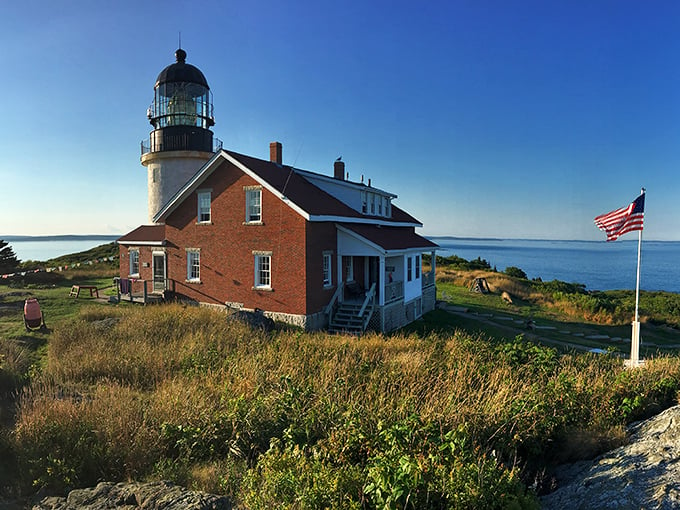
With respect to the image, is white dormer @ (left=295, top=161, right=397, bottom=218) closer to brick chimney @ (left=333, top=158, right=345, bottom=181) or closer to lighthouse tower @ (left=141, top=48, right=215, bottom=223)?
brick chimney @ (left=333, top=158, right=345, bottom=181)

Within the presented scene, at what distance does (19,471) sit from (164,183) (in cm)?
2220

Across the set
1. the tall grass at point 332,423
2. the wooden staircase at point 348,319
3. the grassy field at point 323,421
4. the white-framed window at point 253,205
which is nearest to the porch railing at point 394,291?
the wooden staircase at point 348,319

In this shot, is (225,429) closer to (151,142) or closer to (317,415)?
(317,415)

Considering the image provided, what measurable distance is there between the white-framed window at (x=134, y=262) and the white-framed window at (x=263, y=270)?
954 centimetres

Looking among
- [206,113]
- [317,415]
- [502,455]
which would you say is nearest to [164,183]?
[206,113]

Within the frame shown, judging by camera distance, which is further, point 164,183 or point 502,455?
point 164,183

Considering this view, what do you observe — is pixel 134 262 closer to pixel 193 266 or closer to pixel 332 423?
pixel 193 266

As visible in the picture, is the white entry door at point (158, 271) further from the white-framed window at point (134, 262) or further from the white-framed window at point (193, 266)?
the white-framed window at point (193, 266)

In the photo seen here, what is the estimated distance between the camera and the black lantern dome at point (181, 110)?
2481 cm

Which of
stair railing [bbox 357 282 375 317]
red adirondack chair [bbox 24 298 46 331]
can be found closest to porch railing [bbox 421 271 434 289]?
stair railing [bbox 357 282 375 317]

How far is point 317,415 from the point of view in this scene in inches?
225

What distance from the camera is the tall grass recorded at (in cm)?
396

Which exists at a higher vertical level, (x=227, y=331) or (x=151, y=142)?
(x=151, y=142)

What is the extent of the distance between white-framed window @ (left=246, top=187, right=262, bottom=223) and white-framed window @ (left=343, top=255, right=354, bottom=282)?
16.4 feet
